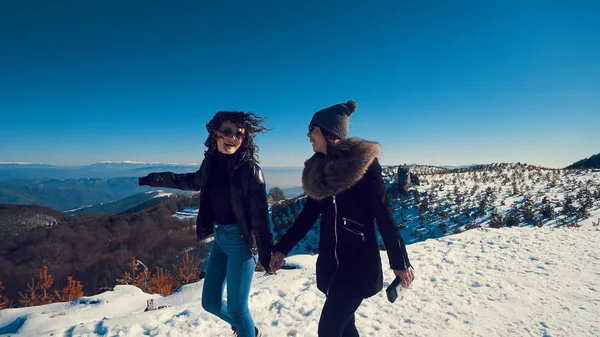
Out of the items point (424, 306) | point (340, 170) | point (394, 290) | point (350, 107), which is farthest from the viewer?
point (424, 306)

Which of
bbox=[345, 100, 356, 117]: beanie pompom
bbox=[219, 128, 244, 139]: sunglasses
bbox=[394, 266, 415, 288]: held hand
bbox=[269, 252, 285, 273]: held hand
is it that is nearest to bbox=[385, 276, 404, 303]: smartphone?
bbox=[394, 266, 415, 288]: held hand

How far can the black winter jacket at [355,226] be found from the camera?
6.84 ft

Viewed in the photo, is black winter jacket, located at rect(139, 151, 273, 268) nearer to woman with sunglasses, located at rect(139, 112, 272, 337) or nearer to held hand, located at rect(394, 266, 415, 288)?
woman with sunglasses, located at rect(139, 112, 272, 337)

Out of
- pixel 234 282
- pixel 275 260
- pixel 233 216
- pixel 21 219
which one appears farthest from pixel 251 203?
pixel 21 219

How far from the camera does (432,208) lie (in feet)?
42.7

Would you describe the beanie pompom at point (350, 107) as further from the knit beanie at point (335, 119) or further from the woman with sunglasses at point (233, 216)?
the woman with sunglasses at point (233, 216)

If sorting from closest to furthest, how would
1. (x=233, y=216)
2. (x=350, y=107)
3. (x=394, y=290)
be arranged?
(x=394, y=290) < (x=350, y=107) < (x=233, y=216)

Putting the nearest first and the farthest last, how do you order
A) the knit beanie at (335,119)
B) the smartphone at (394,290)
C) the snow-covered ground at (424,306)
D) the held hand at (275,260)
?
the smartphone at (394,290)
the knit beanie at (335,119)
the held hand at (275,260)
the snow-covered ground at (424,306)

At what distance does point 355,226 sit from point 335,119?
0.86 metres

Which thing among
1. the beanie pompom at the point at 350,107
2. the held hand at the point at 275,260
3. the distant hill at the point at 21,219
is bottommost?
the distant hill at the point at 21,219

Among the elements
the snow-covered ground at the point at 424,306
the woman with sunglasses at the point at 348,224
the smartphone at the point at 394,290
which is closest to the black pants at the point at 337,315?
the woman with sunglasses at the point at 348,224

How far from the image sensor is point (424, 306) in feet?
13.7

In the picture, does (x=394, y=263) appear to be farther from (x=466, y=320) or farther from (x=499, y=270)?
(x=499, y=270)

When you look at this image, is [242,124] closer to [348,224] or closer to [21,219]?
[348,224]
